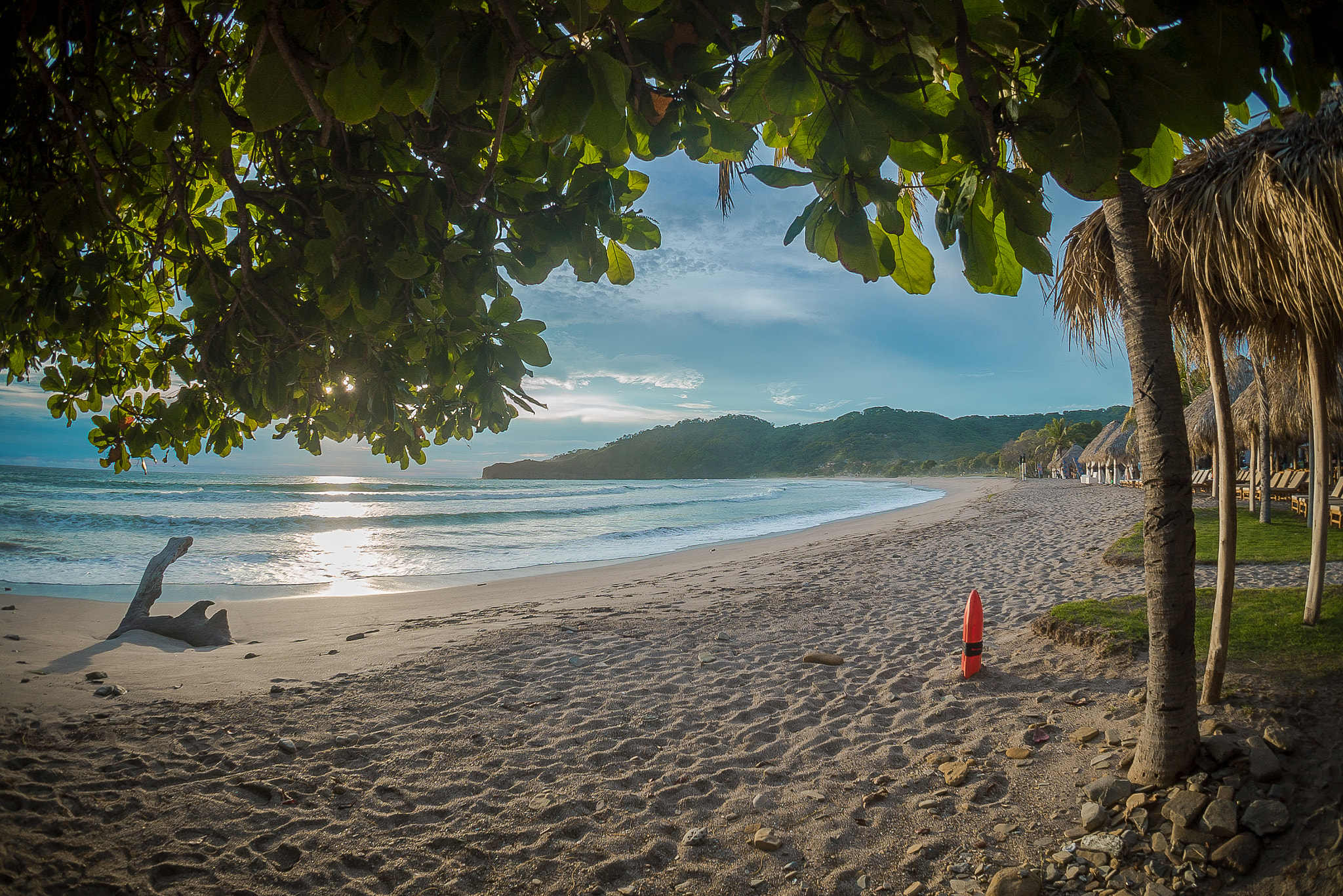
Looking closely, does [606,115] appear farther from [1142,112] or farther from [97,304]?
[97,304]

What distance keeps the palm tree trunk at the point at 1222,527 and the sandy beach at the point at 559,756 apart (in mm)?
452

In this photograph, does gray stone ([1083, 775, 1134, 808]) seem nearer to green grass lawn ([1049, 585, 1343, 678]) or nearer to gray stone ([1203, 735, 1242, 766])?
gray stone ([1203, 735, 1242, 766])

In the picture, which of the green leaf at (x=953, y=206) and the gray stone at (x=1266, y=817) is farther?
the gray stone at (x=1266, y=817)

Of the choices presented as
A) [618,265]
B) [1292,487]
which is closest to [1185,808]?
[618,265]

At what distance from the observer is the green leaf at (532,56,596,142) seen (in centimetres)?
89

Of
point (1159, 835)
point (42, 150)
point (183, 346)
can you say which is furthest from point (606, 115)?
point (1159, 835)

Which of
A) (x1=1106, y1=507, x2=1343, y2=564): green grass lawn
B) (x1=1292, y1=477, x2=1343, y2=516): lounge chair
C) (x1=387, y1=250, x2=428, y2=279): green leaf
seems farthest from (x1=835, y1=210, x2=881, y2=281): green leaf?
(x1=1292, y1=477, x2=1343, y2=516): lounge chair

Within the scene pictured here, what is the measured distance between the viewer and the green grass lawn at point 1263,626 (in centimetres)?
321

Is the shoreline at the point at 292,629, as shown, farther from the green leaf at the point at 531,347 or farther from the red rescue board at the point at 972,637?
the green leaf at the point at 531,347

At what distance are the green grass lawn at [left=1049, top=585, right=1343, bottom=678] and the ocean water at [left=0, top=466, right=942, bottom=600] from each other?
359 inches

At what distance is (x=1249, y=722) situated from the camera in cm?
271

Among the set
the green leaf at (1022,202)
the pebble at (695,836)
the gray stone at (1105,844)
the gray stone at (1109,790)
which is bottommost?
the pebble at (695,836)

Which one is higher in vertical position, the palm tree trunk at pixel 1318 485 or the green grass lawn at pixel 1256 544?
the palm tree trunk at pixel 1318 485

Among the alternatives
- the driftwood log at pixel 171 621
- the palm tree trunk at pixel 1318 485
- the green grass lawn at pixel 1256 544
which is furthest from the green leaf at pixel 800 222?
the green grass lawn at pixel 1256 544
